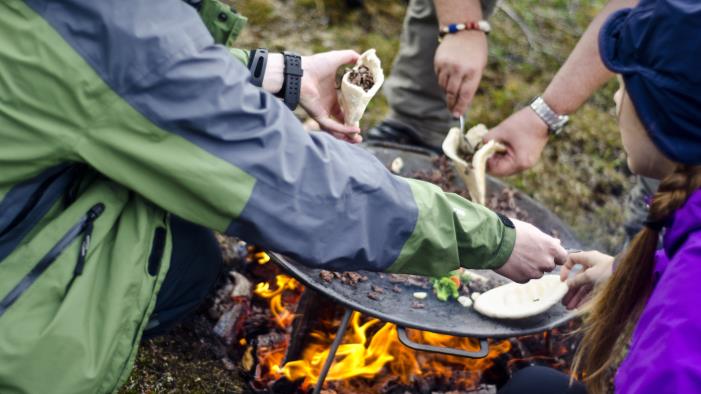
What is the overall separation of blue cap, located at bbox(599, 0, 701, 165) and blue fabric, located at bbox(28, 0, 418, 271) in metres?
Result: 0.73

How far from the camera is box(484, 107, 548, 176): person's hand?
3.13m

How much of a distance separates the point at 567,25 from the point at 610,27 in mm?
4410

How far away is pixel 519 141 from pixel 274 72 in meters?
1.29

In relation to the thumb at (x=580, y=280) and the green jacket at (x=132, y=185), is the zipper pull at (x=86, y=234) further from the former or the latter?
the thumb at (x=580, y=280)

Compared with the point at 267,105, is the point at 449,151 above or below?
below

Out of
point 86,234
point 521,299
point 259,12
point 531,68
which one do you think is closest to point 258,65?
point 86,234

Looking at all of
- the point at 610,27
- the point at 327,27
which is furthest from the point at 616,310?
the point at 327,27

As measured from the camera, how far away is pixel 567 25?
6.18 metres

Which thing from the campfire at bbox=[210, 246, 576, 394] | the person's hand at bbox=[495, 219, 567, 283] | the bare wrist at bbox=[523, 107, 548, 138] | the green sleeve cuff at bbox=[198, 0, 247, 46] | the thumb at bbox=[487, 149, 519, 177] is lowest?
the campfire at bbox=[210, 246, 576, 394]

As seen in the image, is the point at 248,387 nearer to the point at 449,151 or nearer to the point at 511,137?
the point at 449,151

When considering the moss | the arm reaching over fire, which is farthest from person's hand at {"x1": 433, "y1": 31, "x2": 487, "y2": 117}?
the moss

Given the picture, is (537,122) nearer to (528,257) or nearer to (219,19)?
(528,257)

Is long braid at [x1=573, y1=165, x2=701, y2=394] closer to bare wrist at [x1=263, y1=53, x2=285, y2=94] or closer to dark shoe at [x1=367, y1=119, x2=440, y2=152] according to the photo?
bare wrist at [x1=263, y1=53, x2=285, y2=94]

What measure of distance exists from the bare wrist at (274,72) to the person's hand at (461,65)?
960mm
